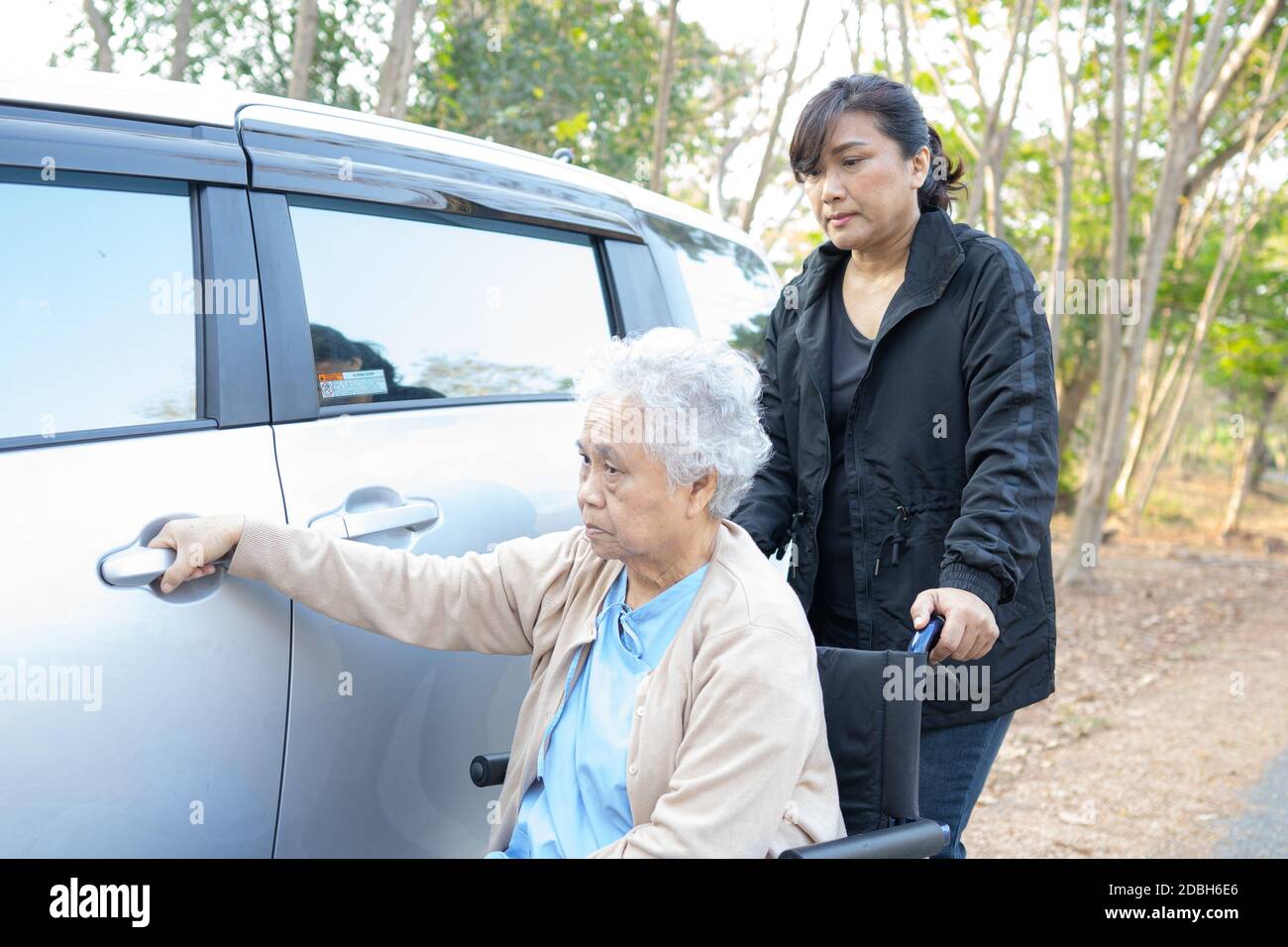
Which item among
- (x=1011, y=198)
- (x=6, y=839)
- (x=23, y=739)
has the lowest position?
(x=6, y=839)

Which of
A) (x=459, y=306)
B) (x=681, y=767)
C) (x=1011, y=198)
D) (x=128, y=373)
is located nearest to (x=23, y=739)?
(x=128, y=373)

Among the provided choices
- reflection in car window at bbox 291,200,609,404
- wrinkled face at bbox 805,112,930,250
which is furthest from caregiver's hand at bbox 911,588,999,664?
reflection in car window at bbox 291,200,609,404

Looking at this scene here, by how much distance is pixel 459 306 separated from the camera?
2.66 m

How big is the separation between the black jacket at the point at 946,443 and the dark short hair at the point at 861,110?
0.18 metres

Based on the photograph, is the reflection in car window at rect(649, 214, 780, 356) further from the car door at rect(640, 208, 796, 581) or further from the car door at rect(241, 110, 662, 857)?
the car door at rect(241, 110, 662, 857)

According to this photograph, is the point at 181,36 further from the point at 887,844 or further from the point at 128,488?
the point at 887,844

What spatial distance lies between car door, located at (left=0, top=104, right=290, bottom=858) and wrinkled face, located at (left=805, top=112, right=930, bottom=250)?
3.80 feet

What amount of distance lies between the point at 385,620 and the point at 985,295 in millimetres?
1323

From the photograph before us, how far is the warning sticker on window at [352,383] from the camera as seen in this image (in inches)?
90.7

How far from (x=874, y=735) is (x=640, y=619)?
47 centimetres

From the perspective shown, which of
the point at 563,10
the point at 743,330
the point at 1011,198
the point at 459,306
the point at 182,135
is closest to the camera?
the point at 182,135

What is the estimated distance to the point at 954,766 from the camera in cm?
245

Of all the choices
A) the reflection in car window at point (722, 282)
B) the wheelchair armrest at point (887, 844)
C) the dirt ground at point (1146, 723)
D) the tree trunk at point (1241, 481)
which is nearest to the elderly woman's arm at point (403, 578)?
the wheelchair armrest at point (887, 844)

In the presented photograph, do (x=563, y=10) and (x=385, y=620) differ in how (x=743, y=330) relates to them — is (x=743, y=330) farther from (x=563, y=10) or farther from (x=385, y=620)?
(x=563, y=10)
